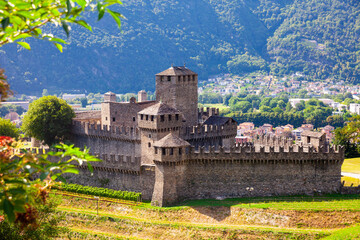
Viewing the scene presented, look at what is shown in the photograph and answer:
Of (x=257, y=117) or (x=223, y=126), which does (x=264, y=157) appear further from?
(x=257, y=117)

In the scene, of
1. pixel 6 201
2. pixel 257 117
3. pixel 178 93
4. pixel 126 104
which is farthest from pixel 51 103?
pixel 257 117

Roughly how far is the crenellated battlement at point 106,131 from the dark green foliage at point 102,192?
5.26 meters

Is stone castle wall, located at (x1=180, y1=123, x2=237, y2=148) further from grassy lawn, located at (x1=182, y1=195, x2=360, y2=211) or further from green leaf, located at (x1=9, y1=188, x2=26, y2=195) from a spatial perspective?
green leaf, located at (x1=9, y1=188, x2=26, y2=195)

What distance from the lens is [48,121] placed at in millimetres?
56594

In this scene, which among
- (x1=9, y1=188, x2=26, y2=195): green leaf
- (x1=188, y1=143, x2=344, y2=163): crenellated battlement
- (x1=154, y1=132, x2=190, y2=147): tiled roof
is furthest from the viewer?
(x1=188, y1=143, x2=344, y2=163): crenellated battlement

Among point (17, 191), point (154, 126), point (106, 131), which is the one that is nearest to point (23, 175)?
point (17, 191)

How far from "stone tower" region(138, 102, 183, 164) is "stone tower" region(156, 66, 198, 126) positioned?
5113 millimetres

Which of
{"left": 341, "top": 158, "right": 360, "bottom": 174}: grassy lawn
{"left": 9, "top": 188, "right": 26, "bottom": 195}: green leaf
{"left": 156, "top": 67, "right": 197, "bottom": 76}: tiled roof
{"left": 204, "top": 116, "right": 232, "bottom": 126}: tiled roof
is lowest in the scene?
{"left": 341, "top": 158, "right": 360, "bottom": 174}: grassy lawn

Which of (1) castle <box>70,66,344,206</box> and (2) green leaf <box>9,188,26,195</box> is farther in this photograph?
(1) castle <box>70,66,344,206</box>

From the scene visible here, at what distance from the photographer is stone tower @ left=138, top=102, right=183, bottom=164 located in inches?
1802

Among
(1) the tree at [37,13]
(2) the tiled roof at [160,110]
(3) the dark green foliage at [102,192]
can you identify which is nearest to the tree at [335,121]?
(2) the tiled roof at [160,110]

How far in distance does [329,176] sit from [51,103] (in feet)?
91.6

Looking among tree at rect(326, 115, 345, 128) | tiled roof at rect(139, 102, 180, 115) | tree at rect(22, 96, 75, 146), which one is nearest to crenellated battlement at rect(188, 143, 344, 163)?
tiled roof at rect(139, 102, 180, 115)

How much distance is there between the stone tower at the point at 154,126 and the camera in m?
45.8
